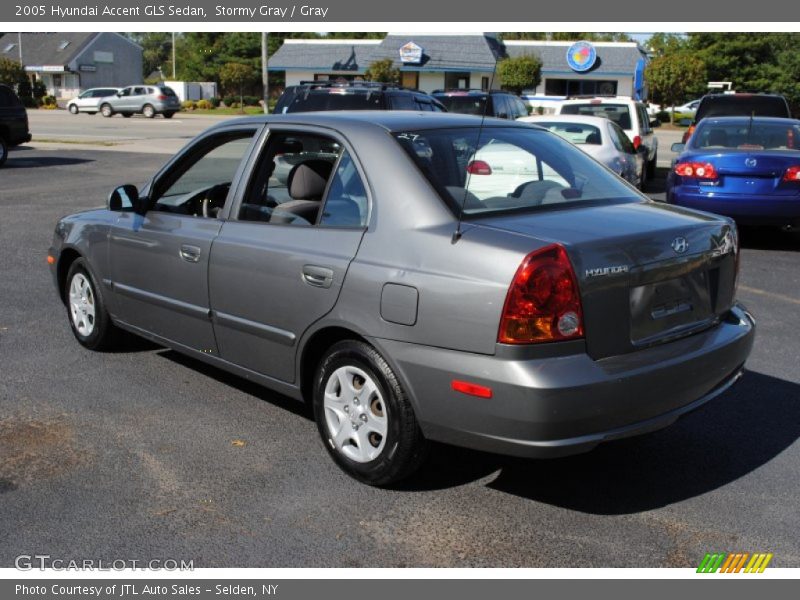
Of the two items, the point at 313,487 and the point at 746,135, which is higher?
the point at 746,135

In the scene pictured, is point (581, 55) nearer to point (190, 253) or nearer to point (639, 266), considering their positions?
point (190, 253)

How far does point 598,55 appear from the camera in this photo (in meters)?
54.4

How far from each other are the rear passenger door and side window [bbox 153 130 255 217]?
0.43 meters

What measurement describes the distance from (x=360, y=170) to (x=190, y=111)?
186 feet

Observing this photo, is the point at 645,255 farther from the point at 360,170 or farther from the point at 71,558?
the point at 71,558

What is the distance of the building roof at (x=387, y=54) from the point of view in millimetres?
53031

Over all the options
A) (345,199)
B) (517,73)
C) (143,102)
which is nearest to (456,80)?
(517,73)

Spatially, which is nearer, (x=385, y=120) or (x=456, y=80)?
(x=385, y=120)

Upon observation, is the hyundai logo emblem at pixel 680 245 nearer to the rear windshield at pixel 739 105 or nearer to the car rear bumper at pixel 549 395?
the car rear bumper at pixel 549 395

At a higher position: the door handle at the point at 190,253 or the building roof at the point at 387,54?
the building roof at the point at 387,54

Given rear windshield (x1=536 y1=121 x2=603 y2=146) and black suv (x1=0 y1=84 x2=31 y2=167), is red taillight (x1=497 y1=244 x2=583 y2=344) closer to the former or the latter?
rear windshield (x1=536 y1=121 x2=603 y2=146)

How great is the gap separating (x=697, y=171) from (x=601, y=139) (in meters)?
2.35

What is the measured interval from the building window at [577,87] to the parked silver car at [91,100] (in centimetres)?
2686

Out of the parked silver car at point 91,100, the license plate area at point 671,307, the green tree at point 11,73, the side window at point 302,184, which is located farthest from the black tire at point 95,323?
the green tree at point 11,73
